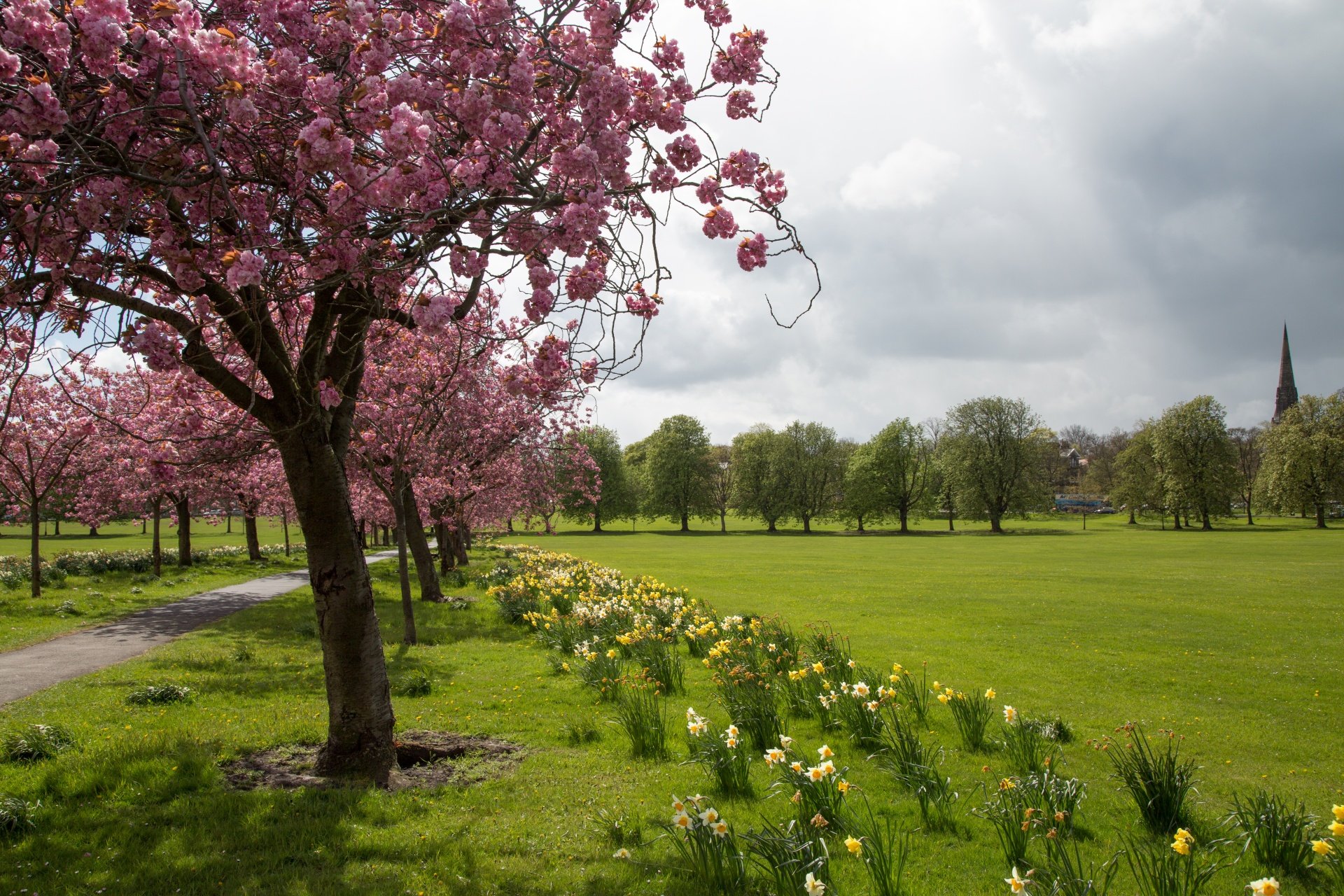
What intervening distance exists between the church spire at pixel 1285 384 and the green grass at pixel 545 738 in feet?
371

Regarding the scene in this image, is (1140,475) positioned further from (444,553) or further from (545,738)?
(545,738)

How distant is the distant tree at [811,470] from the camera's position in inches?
3108

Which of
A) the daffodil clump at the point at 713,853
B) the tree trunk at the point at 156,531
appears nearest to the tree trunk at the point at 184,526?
the tree trunk at the point at 156,531

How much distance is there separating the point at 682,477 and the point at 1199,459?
49842 millimetres

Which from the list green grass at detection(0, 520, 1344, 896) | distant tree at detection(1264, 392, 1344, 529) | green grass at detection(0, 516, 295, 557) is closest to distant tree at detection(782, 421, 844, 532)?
distant tree at detection(1264, 392, 1344, 529)

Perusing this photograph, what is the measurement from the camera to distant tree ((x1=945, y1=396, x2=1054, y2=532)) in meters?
68.1

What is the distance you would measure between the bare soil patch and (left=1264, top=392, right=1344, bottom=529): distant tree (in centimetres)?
7205

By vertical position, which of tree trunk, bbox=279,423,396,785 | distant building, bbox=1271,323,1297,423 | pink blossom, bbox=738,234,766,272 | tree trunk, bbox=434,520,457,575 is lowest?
tree trunk, bbox=434,520,457,575

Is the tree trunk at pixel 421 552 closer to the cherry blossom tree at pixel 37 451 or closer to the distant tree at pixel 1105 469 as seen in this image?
the cherry blossom tree at pixel 37 451

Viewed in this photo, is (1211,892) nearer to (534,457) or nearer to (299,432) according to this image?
(299,432)

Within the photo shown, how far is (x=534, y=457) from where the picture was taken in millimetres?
21859

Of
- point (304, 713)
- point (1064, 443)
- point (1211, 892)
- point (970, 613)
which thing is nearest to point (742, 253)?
point (1211, 892)

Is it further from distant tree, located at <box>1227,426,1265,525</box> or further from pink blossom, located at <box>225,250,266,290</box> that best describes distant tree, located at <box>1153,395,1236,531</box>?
pink blossom, located at <box>225,250,266,290</box>

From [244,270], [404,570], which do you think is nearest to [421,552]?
[404,570]
